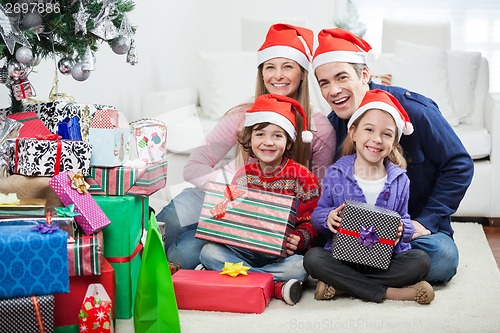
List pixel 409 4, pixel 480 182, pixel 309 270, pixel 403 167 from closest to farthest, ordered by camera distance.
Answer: pixel 309 270 < pixel 403 167 < pixel 480 182 < pixel 409 4

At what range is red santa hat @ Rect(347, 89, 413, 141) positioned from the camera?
2.39 metres

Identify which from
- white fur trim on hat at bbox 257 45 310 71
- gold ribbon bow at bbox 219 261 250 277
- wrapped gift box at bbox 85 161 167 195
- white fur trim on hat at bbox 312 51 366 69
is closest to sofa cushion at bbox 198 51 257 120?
white fur trim on hat at bbox 257 45 310 71

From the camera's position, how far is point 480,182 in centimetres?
353

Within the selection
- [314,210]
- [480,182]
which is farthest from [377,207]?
[480,182]

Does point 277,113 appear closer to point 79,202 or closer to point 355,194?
point 355,194

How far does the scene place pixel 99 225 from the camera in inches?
80.7

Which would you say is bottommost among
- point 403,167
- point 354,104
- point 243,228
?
point 243,228

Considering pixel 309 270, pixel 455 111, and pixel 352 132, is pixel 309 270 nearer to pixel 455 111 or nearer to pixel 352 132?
pixel 352 132

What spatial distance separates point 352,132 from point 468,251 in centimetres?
88

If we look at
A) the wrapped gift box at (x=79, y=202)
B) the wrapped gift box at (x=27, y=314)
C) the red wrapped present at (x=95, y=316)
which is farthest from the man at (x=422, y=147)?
the wrapped gift box at (x=27, y=314)

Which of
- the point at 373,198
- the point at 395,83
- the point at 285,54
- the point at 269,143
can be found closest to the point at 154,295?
the point at 269,143

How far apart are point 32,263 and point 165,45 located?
2645mm

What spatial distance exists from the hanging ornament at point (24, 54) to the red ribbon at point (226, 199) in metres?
0.79

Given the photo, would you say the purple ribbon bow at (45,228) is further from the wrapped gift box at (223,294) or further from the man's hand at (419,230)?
the man's hand at (419,230)
